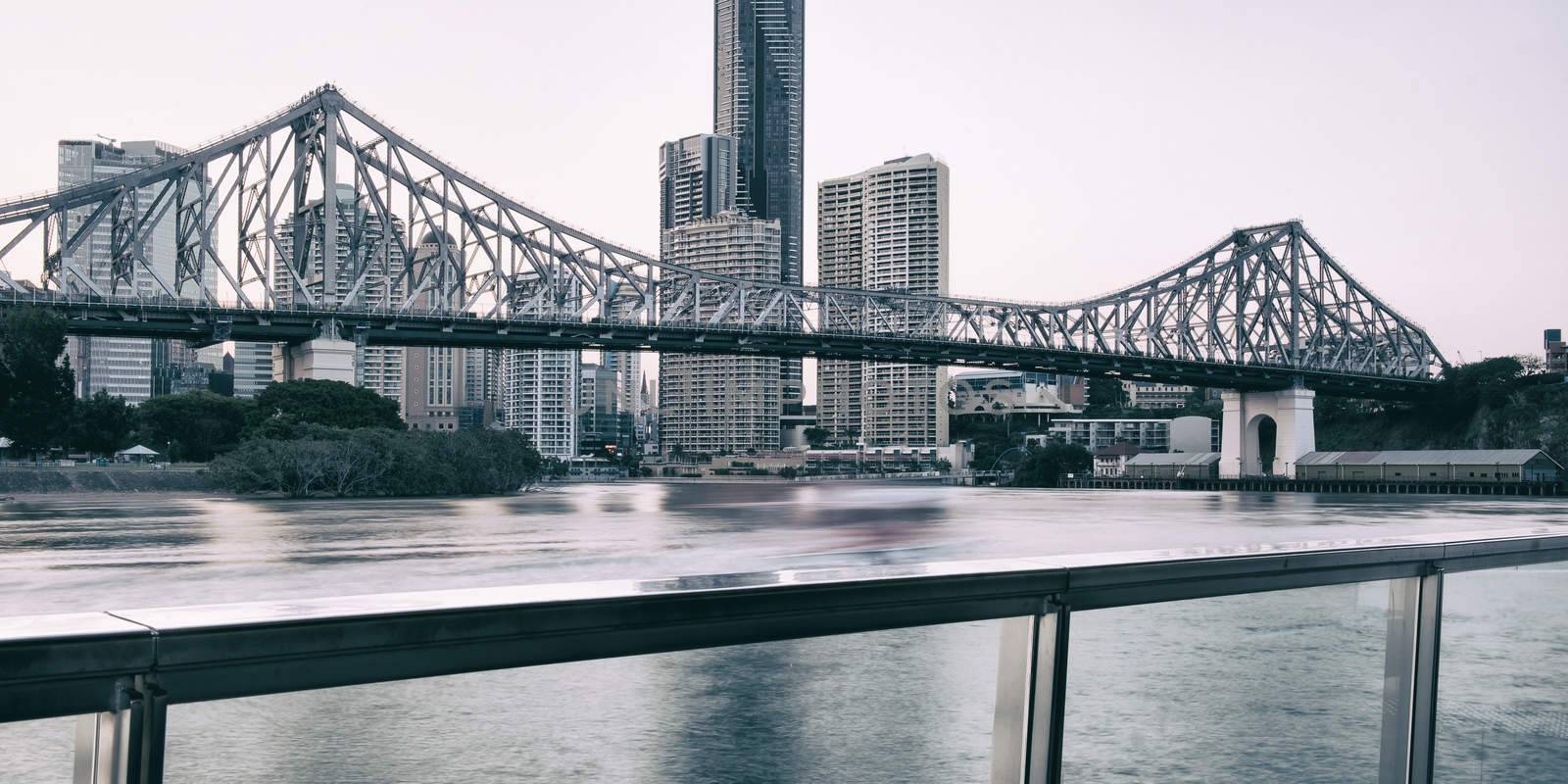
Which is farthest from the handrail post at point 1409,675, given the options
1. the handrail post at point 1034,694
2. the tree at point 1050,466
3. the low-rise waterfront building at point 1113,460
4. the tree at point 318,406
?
the tree at point 1050,466

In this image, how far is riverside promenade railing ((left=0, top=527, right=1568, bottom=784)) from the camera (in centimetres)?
156

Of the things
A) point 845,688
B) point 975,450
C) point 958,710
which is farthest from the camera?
point 975,450

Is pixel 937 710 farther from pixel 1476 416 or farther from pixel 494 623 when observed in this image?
pixel 1476 416

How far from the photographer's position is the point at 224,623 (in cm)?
161

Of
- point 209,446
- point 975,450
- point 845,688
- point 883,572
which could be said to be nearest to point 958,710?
point 845,688

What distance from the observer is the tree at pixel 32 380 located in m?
59.8

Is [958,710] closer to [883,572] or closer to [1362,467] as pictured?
[883,572]

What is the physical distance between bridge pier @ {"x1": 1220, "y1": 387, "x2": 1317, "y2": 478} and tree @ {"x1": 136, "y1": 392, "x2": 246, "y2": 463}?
243 ft

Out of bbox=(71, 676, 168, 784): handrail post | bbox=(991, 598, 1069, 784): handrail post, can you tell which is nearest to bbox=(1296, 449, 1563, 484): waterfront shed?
bbox=(991, 598, 1069, 784): handrail post

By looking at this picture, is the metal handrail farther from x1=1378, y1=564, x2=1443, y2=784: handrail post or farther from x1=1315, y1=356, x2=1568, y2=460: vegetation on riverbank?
x1=1315, y1=356, x2=1568, y2=460: vegetation on riverbank

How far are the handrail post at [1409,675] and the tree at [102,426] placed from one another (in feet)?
256

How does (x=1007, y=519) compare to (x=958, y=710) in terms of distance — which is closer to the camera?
(x=958, y=710)

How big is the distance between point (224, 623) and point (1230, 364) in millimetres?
102631

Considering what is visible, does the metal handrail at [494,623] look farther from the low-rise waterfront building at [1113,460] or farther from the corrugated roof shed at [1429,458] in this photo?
the low-rise waterfront building at [1113,460]
